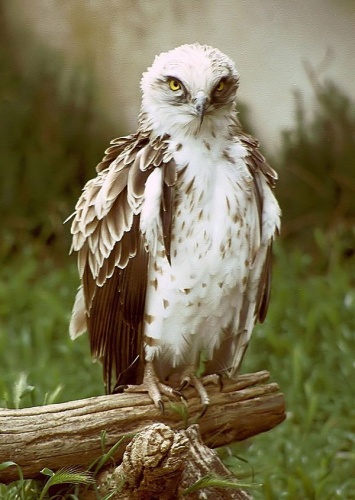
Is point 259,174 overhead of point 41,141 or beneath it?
overhead

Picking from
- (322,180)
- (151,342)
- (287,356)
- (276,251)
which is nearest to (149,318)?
(151,342)

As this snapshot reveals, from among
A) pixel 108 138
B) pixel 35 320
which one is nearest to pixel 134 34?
pixel 108 138

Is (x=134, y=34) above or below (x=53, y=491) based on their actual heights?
above

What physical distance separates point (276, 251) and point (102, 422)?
251 centimetres

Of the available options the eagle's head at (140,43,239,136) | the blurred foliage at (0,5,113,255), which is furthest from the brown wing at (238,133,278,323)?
the blurred foliage at (0,5,113,255)

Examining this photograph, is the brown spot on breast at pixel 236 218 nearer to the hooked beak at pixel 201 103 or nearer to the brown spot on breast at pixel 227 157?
the brown spot on breast at pixel 227 157

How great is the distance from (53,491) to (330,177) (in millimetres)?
2985

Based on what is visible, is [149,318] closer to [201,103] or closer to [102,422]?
[102,422]

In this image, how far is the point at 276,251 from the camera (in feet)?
16.3

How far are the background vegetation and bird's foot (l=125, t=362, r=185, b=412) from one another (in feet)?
3.62

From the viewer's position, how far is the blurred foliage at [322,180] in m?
5.10

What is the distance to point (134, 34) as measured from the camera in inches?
187

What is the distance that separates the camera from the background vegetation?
13.5ft

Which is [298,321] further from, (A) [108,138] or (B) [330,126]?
(A) [108,138]
